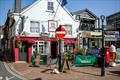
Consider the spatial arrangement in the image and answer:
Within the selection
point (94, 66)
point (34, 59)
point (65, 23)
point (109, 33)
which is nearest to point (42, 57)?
point (34, 59)

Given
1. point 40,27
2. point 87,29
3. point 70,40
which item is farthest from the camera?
point 87,29

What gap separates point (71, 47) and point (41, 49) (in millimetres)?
4860

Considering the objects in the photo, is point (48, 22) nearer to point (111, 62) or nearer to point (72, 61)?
point (72, 61)

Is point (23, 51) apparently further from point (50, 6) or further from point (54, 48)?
point (50, 6)

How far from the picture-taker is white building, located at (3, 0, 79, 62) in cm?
2928

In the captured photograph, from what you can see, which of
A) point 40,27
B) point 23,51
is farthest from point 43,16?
point 23,51

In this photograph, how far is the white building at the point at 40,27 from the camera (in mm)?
29281

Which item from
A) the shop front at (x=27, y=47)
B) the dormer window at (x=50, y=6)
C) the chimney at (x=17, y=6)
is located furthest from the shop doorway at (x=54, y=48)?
the chimney at (x=17, y=6)

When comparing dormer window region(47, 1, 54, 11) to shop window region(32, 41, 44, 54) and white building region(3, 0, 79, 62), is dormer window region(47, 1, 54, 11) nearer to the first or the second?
white building region(3, 0, 79, 62)

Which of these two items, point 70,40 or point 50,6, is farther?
point 70,40

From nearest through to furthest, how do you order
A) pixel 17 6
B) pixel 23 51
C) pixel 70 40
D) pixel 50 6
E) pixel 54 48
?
pixel 23 51, pixel 17 6, pixel 50 6, pixel 54 48, pixel 70 40

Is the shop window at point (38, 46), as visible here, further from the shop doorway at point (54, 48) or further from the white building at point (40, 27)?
the shop doorway at point (54, 48)

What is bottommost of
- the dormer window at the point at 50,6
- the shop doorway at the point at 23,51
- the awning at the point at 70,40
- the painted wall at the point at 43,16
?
the shop doorway at the point at 23,51

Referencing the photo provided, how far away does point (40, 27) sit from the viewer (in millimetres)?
30641
